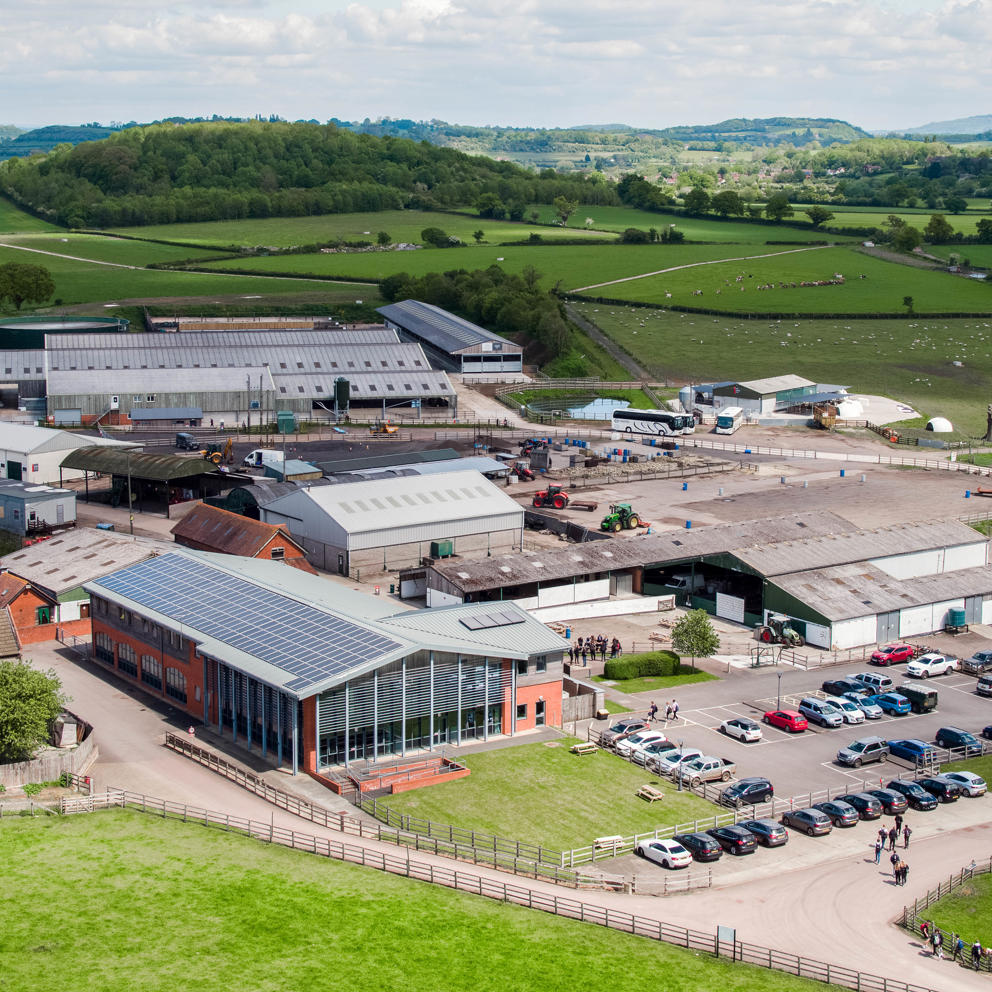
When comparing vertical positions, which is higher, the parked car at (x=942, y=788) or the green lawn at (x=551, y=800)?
the green lawn at (x=551, y=800)

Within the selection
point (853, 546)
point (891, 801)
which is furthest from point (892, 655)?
point (891, 801)

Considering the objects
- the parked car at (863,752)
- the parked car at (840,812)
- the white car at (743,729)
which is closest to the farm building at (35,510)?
the white car at (743,729)

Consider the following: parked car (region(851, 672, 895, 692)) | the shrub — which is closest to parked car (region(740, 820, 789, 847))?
the shrub

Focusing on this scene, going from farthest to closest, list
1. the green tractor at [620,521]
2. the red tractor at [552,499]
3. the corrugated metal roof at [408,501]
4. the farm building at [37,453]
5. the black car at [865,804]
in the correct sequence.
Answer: the farm building at [37,453] < the red tractor at [552,499] < the green tractor at [620,521] < the corrugated metal roof at [408,501] < the black car at [865,804]

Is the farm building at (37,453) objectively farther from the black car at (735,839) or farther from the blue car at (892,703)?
the black car at (735,839)

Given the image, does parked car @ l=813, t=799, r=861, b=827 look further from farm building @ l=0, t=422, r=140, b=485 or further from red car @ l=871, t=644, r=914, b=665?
farm building @ l=0, t=422, r=140, b=485

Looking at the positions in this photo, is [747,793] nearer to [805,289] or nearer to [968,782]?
[968,782]

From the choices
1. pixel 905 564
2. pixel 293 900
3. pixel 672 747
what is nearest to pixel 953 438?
pixel 905 564
